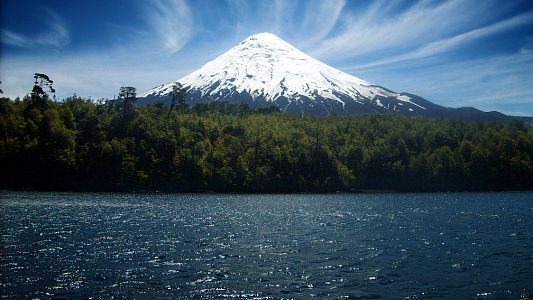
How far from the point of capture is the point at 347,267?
31.2 meters

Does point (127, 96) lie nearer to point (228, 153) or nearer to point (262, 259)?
point (228, 153)

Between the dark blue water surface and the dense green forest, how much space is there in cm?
8570

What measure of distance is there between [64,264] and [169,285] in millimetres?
9299

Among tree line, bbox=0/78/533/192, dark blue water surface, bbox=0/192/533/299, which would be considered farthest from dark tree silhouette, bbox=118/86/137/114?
dark blue water surface, bbox=0/192/533/299

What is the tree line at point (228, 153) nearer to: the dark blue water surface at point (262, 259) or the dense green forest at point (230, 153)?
the dense green forest at point (230, 153)

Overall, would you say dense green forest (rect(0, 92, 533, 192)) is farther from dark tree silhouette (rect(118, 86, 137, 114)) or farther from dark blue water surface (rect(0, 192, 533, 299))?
dark blue water surface (rect(0, 192, 533, 299))

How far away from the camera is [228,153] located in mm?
161375

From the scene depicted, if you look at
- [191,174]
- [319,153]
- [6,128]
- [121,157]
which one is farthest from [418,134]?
[6,128]

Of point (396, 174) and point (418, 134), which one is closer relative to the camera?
point (396, 174)

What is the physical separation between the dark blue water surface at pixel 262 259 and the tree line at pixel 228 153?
282 ft

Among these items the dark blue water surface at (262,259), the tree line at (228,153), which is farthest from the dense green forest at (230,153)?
the dark blue water surface at (262,259)

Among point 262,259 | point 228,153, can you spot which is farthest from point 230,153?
point 262,259

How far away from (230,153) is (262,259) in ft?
421

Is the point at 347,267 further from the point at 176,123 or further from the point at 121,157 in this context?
the point at 176,123
